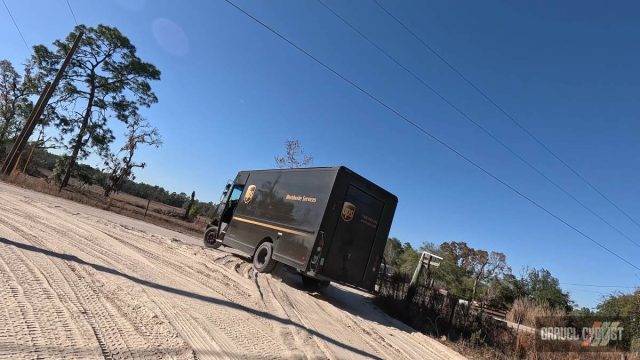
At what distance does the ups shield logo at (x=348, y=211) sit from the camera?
9.82 meters

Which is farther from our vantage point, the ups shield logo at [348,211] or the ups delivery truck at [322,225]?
the ups shield logo at [348,211]

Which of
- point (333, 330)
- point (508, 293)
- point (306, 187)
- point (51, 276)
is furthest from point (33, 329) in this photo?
point (508, 293)

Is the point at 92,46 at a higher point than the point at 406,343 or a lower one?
higher

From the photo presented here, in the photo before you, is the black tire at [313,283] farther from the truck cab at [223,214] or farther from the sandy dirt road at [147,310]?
the truck cab at [223,214]

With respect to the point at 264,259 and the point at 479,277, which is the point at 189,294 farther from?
the point at 479,277

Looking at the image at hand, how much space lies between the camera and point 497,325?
37.9ft

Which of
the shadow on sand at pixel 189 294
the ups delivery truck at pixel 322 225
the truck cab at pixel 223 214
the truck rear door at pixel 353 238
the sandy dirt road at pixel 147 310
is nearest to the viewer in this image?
the sandy dirt road at pixel 147 310

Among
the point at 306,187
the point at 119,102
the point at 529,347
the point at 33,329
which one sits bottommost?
the point at 33,329

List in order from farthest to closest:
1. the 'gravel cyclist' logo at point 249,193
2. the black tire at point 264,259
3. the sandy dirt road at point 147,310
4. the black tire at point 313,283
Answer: the 'gravel cyclist' logo at point 249,193 → the black tire at point 313,283 → the black tire at point 264,259 → the sandy dirt road at point 147,310

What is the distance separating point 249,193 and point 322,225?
4670mm

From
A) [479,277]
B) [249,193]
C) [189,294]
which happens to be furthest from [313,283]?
[479,277]

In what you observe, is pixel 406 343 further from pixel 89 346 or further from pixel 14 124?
pixel 14 124

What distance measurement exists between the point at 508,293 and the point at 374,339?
160ft

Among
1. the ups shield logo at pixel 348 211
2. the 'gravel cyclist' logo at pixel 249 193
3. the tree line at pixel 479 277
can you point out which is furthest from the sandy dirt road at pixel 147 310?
the tree line at pixel 479 277
